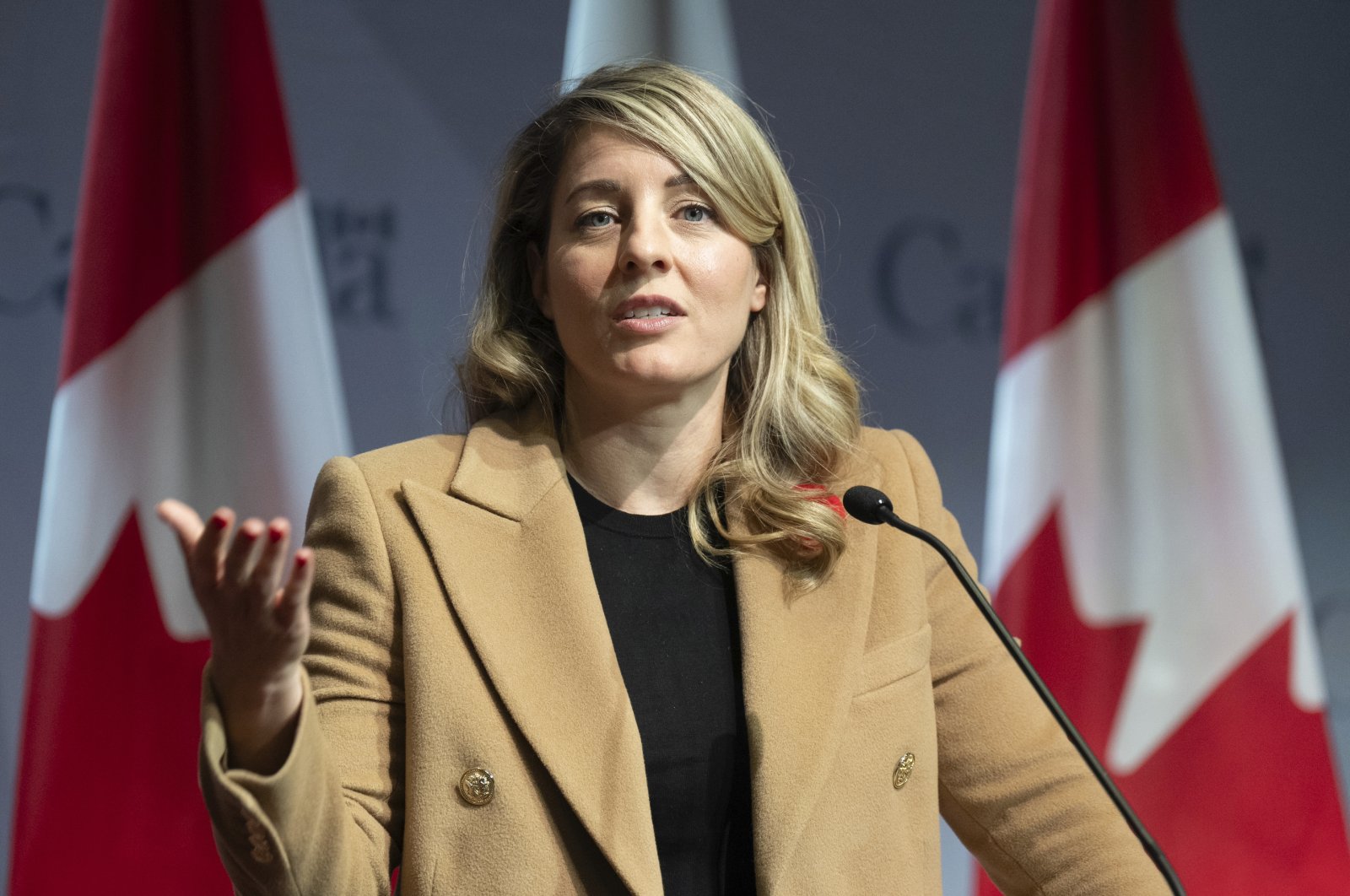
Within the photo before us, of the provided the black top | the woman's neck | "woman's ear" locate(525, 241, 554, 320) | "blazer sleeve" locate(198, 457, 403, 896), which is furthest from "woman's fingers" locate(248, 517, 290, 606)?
"woman's ear" locate(525, 241, 554, 320)

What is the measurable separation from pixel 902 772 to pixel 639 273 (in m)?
0.65

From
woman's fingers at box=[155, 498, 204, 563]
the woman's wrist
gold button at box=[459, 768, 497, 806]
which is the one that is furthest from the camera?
gold button at box=[459, 768, 497, 806]

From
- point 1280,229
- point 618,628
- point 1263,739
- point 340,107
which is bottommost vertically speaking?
point 1263,739

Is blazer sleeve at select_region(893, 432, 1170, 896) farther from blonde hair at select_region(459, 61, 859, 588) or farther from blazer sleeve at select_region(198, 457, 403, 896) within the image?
blazer sleeve at select_region(198, 457, 403, 896)

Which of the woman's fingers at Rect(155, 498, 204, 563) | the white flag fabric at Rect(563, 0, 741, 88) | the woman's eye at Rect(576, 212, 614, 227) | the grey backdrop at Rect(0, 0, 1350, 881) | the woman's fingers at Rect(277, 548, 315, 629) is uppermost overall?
the white flag fabric at Rect(563, 0, 741, 88)

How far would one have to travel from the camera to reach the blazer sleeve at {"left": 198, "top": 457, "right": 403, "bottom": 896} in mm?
1152

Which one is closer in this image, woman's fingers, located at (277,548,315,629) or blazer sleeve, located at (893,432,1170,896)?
woman's fingers, located at (277,548,315,629)

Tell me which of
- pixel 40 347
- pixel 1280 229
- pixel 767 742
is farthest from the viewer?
pixel 1280 229

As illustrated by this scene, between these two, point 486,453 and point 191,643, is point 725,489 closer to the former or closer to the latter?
point 486,453

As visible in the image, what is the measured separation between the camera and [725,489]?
1668 millimetres

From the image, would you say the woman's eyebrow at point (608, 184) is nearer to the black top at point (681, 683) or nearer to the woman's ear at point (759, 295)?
the woman's ear at point (759, 295)

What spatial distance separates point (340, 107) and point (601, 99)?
1.04 m

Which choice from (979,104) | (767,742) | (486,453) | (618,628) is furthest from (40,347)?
(979,104)

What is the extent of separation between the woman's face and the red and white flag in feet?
3.26
